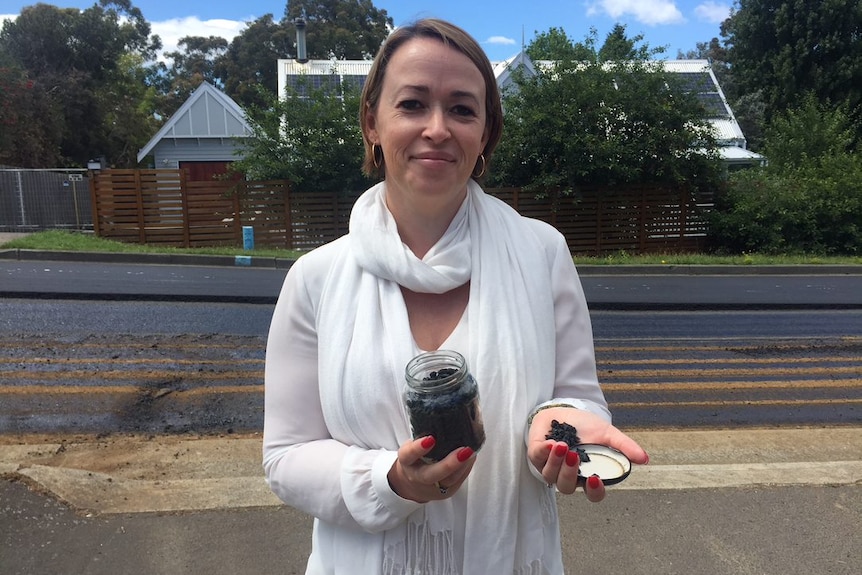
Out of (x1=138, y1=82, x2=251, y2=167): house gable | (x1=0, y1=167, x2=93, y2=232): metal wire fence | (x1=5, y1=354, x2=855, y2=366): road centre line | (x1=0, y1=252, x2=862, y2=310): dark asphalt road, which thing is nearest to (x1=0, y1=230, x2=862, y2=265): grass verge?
Result: (x1=0, y1=252, x2=862, y2=310): dark asphalt road

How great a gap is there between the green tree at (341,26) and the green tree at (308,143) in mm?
40396

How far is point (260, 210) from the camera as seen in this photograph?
15492 millimetres

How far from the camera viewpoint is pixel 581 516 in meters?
3.19

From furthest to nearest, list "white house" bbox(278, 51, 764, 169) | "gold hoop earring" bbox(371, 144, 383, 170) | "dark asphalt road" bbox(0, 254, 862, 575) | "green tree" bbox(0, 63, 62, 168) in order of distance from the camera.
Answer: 1. "green tree" bbox(0, 63, 62, 168)
2. "white house" bbox(278, 51, 764, 169)
3. "dark asphalt road" bbox(0, 254, 862, 575)
4. "gold hoop earring" bbox(371, 144, 383, 170)

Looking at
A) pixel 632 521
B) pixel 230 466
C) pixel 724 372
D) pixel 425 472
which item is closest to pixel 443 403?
pixel 425 472

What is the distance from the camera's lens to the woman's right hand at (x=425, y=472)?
1.19 metres

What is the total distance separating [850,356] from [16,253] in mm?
13872

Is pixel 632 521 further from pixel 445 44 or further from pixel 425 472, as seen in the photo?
pixel 445 44

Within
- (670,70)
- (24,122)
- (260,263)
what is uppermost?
(670,70)

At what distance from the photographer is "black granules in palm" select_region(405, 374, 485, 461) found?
1.22m

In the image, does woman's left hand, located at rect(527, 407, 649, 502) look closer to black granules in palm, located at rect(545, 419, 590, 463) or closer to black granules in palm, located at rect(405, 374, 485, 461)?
black granules in palm, located at rect(545, 419, 590, 463)

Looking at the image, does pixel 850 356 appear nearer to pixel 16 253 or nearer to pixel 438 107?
pixel 438 107

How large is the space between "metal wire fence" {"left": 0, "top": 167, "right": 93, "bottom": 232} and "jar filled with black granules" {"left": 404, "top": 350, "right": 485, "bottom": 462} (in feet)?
62.4

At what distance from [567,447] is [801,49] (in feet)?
83.8
